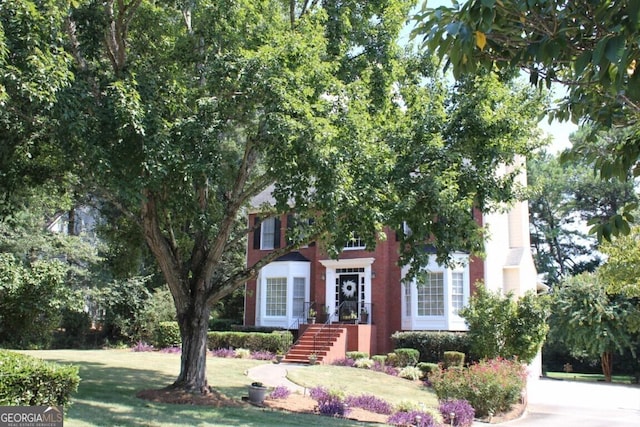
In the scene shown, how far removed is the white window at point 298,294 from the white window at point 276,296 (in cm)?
60

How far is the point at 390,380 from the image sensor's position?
69.7 feet

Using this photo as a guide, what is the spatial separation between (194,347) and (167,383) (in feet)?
11.9

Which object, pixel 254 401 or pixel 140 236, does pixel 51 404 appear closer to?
pixel 254 401

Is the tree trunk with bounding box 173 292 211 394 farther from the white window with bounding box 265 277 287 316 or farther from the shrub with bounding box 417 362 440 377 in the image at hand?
the white window with bounding box 265 277 287 316

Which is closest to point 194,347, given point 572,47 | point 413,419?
point 413,419

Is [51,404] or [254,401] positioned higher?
[51,404]

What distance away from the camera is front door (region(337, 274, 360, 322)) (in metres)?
28.4

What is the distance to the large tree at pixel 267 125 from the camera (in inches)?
429

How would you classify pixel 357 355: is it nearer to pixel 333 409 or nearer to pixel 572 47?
pixel 333 409

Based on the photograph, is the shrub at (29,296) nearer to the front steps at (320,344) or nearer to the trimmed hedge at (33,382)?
the front steps at (320,344)

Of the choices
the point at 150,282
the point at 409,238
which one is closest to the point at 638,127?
the point at 409,238

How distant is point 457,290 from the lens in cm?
2673

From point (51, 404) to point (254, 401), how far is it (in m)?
7.57

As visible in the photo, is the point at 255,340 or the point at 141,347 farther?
the point at 141,347
